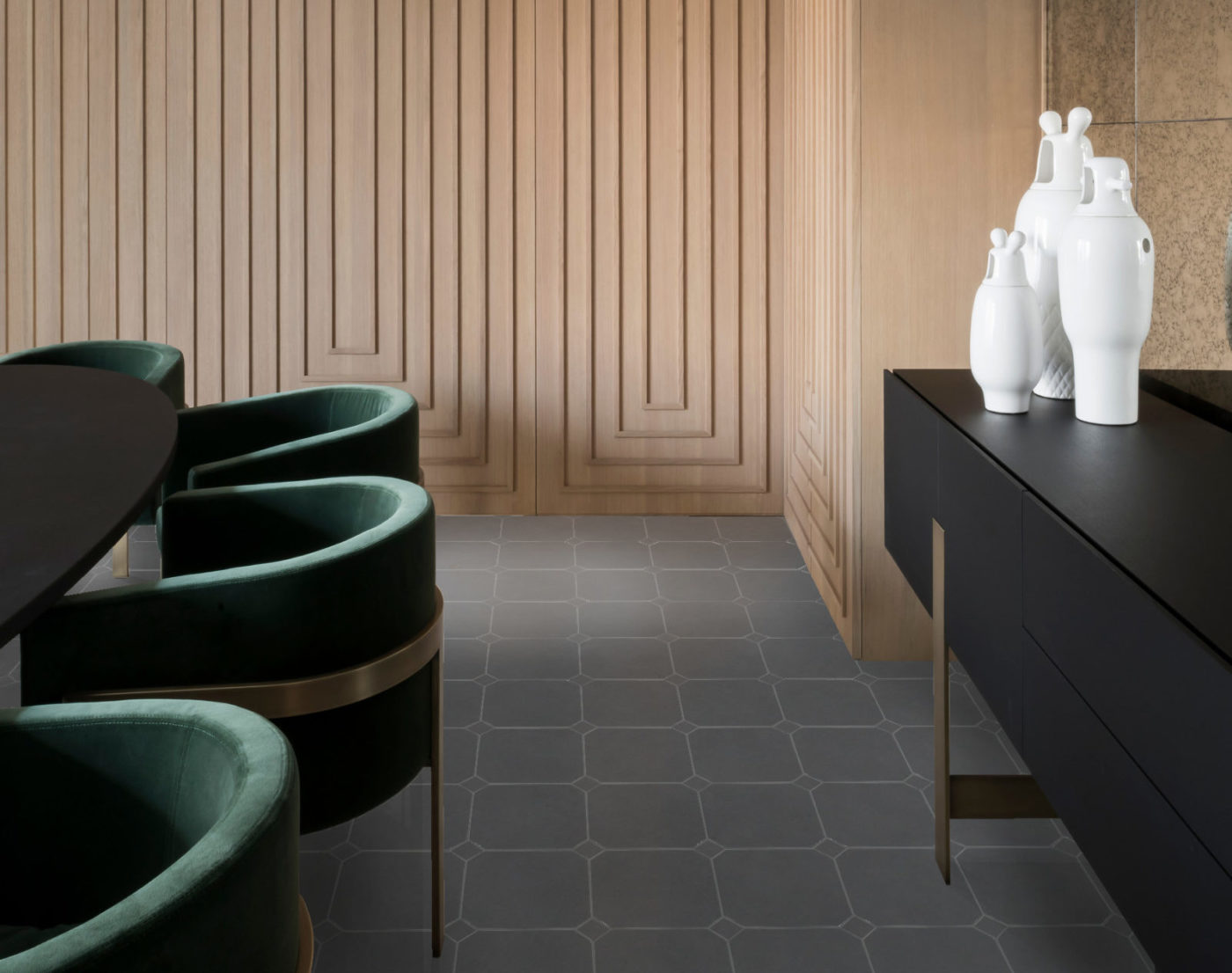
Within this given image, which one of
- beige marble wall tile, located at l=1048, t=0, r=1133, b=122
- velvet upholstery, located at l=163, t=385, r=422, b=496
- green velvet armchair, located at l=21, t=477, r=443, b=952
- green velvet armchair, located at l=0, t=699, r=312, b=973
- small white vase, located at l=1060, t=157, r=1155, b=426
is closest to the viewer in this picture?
green velvet armchair, located at l=0, t=699, r=312, b=973

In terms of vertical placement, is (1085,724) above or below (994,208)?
below

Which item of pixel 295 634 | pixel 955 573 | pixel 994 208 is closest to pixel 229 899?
pixel 295 634

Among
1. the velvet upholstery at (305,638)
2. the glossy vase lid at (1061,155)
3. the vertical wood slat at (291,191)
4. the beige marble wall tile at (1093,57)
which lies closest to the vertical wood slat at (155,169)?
the vertical wood slat at (291,191)

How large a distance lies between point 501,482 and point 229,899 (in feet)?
14.6

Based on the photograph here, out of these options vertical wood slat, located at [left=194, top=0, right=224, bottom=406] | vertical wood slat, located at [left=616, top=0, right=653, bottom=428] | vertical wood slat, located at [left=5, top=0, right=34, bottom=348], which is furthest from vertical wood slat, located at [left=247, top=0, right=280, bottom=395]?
vertical wood slat, located at [left=616, top=0, right=653, bottom=428]

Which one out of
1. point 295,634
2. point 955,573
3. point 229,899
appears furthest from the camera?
point 955,573

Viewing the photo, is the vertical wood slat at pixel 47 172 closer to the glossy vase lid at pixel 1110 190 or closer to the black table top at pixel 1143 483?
the black table top at pixel 1143 483

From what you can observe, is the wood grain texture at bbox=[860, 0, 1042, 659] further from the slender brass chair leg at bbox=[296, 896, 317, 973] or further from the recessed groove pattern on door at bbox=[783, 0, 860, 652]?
the slender brass chair leg at bbox=[296, 896, 317, 973]

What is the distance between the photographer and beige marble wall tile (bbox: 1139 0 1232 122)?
2.52 meters

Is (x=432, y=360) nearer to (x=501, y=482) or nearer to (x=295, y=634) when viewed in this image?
(x=501, y=482)

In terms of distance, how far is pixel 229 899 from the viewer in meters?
0.99

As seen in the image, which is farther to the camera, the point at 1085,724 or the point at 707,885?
the point at 707,885

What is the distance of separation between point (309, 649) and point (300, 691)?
58 millimetres

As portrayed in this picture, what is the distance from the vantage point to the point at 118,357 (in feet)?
13.0
